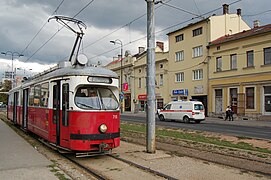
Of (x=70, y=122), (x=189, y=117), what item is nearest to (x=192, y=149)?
(x=70, y=122)

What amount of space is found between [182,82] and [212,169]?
33.1 meters

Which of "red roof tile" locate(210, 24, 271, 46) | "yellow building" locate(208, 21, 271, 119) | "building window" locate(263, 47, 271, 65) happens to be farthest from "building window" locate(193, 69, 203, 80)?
"building window" locate(263, 47, 271, 65)

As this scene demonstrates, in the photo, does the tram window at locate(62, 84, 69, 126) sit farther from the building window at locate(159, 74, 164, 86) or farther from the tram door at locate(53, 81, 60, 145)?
the building window at locate(159, 74, 164, 86)

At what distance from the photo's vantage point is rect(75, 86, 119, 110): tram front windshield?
8.73m

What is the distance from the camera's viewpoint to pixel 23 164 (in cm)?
816

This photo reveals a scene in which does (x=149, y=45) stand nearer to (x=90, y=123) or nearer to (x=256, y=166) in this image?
(x=90, y=123)

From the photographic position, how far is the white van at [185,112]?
87.8ft

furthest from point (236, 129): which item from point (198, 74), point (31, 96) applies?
point (198, 74)

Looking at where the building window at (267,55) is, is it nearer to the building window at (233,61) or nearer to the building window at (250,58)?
the building window at (250,58)

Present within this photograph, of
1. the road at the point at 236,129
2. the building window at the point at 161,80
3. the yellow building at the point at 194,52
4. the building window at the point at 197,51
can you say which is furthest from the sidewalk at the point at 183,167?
the building window at the point at 161,80

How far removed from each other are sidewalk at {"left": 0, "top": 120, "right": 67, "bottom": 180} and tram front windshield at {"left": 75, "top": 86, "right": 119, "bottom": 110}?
6.29 feet

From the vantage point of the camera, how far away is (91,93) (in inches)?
352

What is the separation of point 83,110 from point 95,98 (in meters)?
0.57

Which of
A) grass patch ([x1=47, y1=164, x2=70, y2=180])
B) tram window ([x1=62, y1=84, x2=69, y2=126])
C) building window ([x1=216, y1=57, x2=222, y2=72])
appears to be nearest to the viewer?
grass patch ([x1=47, y1=164, x2=70, y2=180])
